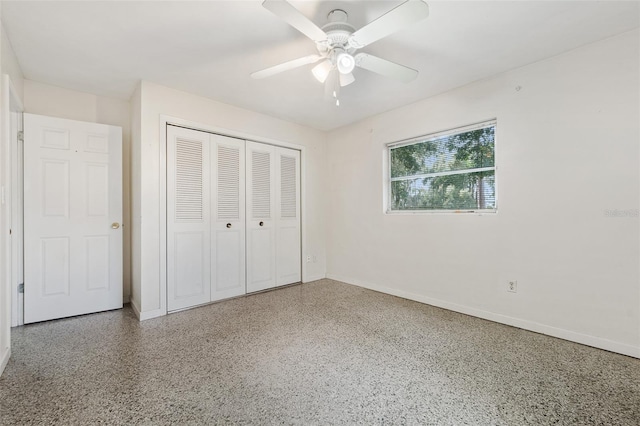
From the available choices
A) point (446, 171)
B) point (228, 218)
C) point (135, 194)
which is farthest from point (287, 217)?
point (446, 171)

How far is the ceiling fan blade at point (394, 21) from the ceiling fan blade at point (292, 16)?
237 mm

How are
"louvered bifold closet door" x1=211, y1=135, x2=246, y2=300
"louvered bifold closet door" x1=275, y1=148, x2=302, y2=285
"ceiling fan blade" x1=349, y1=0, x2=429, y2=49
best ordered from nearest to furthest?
"ceiling fan blade" x1=349, y1=0, x2=429, y2=49, "louvered bifold closet door" x1=211, y1=135, x2=246, y2=300, "louvered bifold closet door" x1=275, y1=148, x2=302, y2=285

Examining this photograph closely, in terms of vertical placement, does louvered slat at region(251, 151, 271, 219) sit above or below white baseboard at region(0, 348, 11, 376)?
above

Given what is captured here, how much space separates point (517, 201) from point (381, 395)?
215cm

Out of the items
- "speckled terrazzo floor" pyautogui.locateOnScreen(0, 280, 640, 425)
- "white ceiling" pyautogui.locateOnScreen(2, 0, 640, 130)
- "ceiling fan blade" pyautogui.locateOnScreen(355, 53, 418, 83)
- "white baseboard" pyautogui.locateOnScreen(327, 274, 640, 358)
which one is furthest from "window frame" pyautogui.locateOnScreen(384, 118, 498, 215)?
"ceiling fan blade" pyautogui.locateOnScreen(355, 53, 418, 83)

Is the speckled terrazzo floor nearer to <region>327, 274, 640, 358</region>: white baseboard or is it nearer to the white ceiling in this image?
<region>327, 274, 640, 358</region>: white baseboard

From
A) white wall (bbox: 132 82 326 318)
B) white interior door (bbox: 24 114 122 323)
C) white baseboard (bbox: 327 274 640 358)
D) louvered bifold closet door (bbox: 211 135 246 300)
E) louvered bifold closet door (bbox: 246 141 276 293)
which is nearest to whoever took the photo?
white baseboard (bbox: 327 274 640 358)

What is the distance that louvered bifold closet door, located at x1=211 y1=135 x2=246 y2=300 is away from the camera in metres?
3.43

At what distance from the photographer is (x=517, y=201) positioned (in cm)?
267

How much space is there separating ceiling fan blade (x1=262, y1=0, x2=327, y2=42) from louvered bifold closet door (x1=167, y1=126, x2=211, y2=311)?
2070 mm

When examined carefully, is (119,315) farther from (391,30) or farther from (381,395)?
(391,30)

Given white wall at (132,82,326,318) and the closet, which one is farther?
the closet

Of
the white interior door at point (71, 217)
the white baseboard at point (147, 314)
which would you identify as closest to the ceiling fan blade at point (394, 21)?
the white interior door at point (71, 217)

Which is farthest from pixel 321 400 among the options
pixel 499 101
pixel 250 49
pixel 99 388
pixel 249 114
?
pixel 249 114
